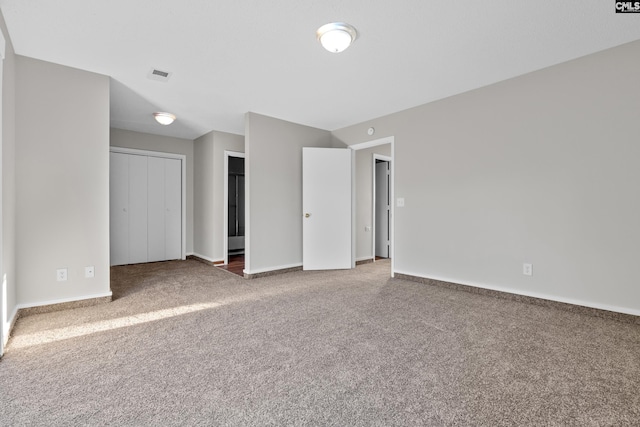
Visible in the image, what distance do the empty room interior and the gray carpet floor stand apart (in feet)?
0.05

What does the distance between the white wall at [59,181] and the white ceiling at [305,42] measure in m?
0.24

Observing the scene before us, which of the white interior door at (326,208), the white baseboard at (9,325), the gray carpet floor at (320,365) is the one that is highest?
the white interior door at (326,208)

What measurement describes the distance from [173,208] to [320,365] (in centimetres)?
489

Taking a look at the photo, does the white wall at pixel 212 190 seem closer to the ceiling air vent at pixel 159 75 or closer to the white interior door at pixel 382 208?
the ceiling air vent at pixel 159 75

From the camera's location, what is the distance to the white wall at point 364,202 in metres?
5.50

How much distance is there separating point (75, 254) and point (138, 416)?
224cm

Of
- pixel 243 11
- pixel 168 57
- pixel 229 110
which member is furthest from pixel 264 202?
pixel 243 11

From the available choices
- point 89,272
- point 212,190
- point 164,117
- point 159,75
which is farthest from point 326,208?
point 89,272

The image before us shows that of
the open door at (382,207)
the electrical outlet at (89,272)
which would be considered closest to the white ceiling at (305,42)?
the electrical outlet at (89,272)

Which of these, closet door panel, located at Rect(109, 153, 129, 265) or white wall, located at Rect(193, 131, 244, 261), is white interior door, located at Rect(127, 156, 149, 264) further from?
white wall, located at Rect(193, 131, 244, 261)

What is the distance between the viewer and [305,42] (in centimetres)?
252

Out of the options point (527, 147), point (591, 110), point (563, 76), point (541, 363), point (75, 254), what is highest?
point (563, 76)

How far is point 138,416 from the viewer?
1.38 meters

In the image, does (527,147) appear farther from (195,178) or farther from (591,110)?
(195,178)
